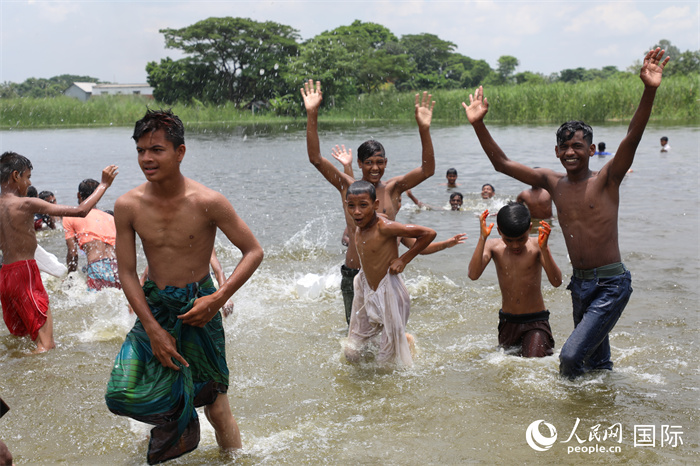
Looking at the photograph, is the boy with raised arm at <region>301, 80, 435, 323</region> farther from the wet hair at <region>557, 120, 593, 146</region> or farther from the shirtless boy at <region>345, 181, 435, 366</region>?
the wet hair at <region>557, 120, 593, 146</region>

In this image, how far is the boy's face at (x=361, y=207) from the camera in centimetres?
500

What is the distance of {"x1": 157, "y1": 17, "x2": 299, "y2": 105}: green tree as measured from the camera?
52.9 metres

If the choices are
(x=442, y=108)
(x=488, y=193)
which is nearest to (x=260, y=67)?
(x=442, y=108)

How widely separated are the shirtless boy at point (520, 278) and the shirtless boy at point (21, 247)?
3.25 meters

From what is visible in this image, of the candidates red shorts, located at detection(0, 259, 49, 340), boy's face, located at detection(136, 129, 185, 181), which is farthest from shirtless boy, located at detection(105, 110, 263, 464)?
red shorts, located at detection(0, 259, 49, 340)

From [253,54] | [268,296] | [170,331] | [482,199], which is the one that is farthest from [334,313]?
[253,54]

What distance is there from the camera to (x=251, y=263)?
3408 millimetres

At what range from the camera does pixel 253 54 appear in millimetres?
54125

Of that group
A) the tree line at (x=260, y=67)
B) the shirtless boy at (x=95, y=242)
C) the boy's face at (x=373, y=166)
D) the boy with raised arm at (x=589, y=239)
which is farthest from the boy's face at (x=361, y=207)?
the tree line at (x=260, y=67)

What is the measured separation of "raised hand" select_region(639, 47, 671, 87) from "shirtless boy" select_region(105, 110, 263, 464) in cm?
258

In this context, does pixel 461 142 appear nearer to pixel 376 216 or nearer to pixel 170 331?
pixel 376 216

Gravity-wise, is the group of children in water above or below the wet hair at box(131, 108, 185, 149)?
below

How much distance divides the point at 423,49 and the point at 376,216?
264ft

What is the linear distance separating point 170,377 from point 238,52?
53862 mm
